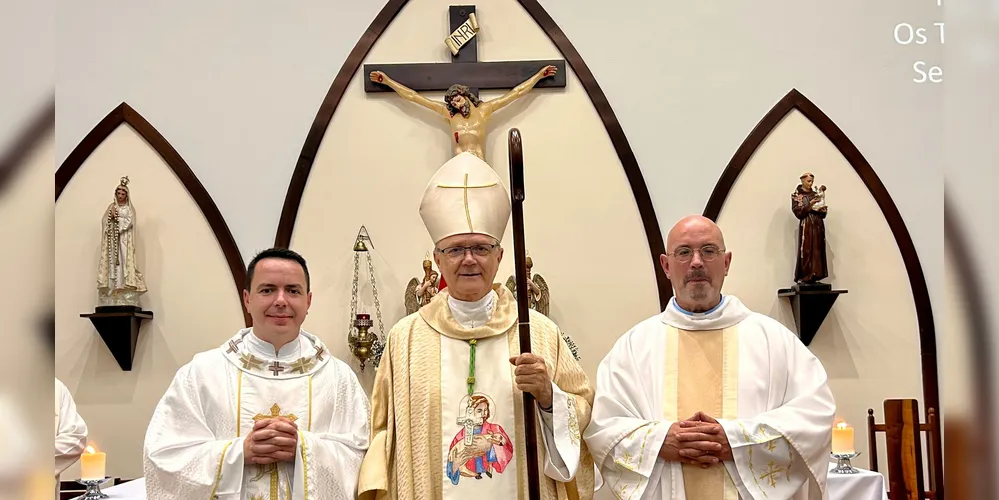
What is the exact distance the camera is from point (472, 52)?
6586 mm

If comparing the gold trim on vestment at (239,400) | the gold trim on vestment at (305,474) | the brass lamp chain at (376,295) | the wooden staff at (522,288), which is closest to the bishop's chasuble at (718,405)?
the wooden staff at (522,288)

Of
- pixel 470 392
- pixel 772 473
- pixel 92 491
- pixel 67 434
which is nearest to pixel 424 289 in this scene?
pixel 67 434

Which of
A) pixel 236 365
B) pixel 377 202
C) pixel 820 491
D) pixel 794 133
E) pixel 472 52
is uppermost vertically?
pixel 472 52

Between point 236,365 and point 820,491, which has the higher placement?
point 236,365

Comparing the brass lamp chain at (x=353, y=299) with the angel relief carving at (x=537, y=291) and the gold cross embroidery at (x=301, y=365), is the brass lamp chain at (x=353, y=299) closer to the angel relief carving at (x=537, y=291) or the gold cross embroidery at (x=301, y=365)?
the angel relief carving at (x=537, y=291)

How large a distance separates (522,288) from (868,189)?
13.6 ft

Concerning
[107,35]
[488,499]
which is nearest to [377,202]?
[107,35]

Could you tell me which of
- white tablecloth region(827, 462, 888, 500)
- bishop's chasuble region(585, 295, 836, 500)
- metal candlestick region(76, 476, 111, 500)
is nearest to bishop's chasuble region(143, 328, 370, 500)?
bishop's chasuble region(585, 295, 836, 500)

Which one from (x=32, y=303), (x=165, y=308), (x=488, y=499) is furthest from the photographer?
(x=165, y=308)

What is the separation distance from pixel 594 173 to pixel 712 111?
35.6 inches

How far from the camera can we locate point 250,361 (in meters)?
3.65

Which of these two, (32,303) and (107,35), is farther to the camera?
(107,35)

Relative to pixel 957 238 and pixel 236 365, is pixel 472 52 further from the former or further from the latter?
pixel 957 238

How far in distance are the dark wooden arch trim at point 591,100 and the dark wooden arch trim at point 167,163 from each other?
13.1 inches
